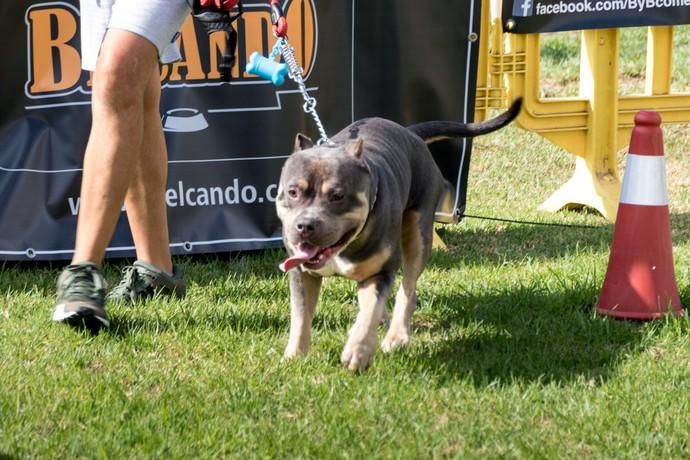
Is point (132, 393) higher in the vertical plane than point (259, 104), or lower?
lower

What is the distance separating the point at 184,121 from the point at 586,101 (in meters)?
2.65

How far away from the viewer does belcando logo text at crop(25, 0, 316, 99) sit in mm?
5672

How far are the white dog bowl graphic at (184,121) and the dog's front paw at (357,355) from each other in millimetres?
2224

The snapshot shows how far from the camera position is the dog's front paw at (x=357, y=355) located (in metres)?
4.04

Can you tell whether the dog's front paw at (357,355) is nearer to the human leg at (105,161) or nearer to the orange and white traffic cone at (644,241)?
the human leg at (105,161)

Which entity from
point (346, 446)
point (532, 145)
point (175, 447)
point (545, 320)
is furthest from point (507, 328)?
point (532, 145)

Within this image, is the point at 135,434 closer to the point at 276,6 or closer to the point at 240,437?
the point at 240,437

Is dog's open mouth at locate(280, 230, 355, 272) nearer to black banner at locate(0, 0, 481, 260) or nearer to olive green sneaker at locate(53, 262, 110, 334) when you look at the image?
olive green sneaker at locate(53, 262, 110, 334)

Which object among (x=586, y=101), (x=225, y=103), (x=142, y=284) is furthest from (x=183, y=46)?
(x=586, y=101)

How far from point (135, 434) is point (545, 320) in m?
2.04

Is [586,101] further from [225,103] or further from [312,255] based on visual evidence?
[312,255]

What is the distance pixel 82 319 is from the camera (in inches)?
174

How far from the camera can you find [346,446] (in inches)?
132

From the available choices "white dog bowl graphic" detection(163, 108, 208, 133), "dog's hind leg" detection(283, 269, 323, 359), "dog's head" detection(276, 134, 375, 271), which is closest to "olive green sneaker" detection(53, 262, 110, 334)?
"dog's hind leg" detection(283, 269, 323, 359)
